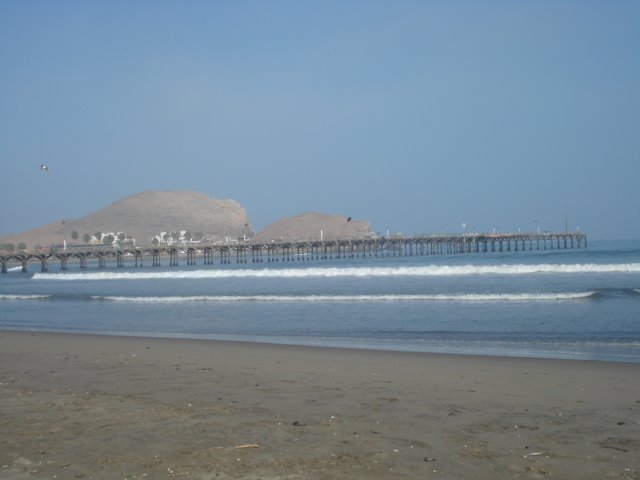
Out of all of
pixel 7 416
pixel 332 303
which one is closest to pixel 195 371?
pixel 7 416

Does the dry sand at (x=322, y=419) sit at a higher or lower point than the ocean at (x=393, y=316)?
higher

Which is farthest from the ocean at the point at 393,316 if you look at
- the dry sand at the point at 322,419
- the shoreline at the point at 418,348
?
the dry sand at the point at 322,419

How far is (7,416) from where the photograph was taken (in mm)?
6234

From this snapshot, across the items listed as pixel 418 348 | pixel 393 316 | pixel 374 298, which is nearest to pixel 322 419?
pixel 418 348

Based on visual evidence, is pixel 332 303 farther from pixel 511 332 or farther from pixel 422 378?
pixel 422 378

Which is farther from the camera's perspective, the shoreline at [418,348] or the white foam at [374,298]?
the white foam at [374,298]

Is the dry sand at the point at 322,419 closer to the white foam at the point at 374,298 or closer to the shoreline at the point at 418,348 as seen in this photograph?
the shoreline at the point at 418,348

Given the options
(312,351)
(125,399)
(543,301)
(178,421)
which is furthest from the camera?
(543,301)

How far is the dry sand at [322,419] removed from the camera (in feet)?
15.2

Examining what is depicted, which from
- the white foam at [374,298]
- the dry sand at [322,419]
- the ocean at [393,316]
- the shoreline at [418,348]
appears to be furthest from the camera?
the white foam at [374,298]

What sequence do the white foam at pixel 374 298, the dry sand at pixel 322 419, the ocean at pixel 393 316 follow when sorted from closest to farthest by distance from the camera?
the dry sand at pixel 322 419, the ocean at pixel 393 316, the white foam at pixel 374 298

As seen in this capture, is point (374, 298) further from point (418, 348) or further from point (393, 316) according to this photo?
point (418, 348)

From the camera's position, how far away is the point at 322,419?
5.94m

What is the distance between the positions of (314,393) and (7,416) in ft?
9.92
